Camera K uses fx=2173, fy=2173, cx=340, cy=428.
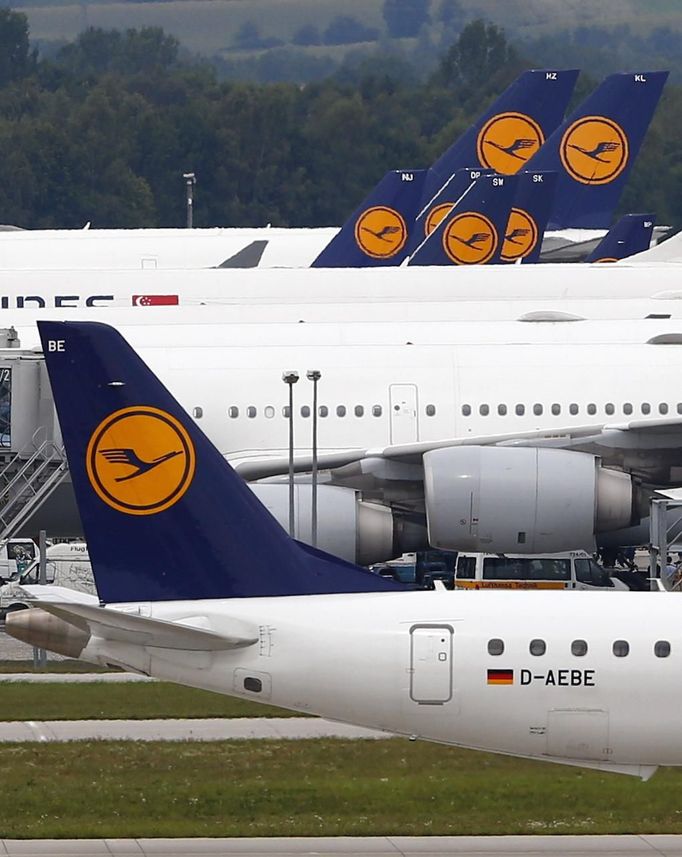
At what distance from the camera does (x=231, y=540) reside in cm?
1941

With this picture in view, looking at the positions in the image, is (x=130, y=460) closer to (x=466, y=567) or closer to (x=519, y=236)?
(x=466, y=567)

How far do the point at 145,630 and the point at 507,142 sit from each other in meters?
60.7

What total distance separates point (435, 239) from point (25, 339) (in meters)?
21.7

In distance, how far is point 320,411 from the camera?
42.6 metres

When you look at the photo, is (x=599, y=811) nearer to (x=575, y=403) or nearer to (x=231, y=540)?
(x=231, y=540)

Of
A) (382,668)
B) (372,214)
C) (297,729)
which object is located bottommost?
(297,729)

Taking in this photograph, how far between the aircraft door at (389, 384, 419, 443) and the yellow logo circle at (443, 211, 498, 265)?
2267cm

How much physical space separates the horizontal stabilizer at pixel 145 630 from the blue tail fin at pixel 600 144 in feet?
186

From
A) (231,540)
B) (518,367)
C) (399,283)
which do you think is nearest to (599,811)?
(231,540)

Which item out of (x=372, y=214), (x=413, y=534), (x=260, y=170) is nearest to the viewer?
(x=413, y=534)

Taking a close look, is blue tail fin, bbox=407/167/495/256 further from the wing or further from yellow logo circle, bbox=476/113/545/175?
the wing

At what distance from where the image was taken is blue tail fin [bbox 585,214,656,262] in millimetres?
73875

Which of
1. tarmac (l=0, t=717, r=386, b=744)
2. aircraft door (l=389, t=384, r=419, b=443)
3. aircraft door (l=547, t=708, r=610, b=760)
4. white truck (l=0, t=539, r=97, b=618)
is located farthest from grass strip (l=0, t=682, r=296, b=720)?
aircraft door (l=389, t=384, r=419, b=443)

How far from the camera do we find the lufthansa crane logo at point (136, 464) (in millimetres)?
19359
